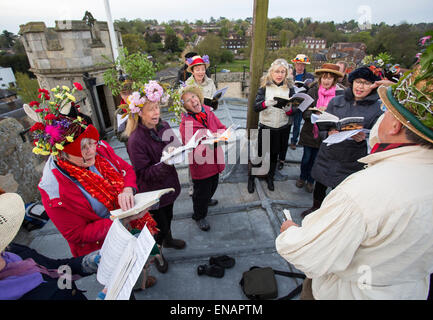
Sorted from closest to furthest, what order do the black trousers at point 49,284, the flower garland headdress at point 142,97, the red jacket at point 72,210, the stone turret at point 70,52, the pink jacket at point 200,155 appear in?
the black trousers at point 49,284
the red jacket at point 72,210
the flower garland headdress at point 142,97
the pink jacket at point 200,155
the stone turret at point 70,52

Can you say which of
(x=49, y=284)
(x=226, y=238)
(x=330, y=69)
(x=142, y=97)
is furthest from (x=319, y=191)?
(x=49, y=284)

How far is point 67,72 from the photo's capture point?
7785mm

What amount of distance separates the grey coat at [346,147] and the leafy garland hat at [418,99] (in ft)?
5.75

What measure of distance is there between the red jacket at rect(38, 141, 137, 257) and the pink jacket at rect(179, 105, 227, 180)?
4.17ft

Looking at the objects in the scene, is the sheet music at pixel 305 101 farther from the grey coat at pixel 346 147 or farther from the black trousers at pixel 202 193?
the black trousers at pixel 202 193

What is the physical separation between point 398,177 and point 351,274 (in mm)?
647

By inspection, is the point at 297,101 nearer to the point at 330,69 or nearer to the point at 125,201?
the point at 330,69

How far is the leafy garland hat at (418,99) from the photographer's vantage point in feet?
3.46

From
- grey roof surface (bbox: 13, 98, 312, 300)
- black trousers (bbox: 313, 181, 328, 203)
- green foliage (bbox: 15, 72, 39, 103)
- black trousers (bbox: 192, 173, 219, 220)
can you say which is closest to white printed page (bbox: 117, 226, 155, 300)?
grey roof surface (bbox: 13, 98, 312, 300)

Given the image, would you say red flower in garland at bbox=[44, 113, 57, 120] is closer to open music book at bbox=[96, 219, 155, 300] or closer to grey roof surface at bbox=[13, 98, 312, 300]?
open music book at bbox=[96, 219, 155, 300]

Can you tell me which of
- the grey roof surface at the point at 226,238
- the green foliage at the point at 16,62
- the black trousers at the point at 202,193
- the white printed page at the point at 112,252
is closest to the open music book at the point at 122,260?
the white printed page at the point at 112,252

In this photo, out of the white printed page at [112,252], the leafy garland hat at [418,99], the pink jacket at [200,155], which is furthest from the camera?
the pink jacket at [200,155]

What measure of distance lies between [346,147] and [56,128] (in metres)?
3.12

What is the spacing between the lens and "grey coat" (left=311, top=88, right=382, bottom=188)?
9.04ft
